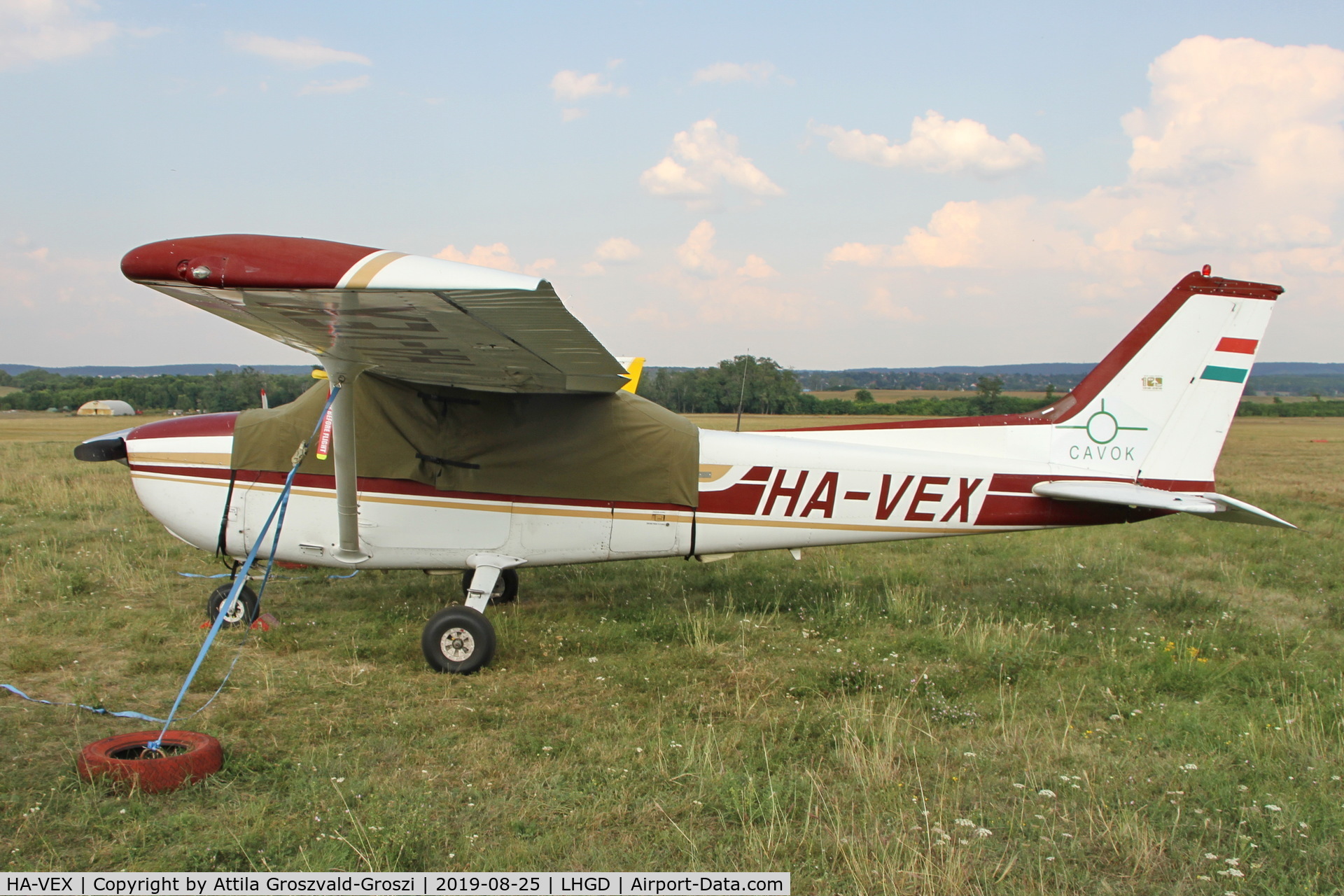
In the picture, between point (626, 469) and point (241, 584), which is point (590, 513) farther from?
point (241, 584)

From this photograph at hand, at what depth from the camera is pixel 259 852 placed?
3.06 meters

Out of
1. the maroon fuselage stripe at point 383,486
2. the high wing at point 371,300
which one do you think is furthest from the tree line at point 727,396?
the high wing at point 371,300

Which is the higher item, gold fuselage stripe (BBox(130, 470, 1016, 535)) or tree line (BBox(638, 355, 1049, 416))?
tree line (BBox(638, 355, 1049, 416))

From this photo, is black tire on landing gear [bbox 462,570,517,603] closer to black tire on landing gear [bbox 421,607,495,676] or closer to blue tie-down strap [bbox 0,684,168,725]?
black tire on landing gear [bbox 421,607,495,676]

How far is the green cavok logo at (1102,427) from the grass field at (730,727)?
4.73 feet

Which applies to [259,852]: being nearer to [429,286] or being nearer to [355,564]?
[429,286]

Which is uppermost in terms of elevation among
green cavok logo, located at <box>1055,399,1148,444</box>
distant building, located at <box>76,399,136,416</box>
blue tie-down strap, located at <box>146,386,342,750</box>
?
green cavok logo, located at <box>1055,399,1148,444</box>

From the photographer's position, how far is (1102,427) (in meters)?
6.57

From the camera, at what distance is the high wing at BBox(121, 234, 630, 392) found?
137 inches

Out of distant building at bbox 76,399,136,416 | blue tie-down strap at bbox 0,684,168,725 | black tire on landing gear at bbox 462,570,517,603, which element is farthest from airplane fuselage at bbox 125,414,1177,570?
distant building at bbox 76,399,136,416

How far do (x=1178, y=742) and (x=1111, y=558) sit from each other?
215 inches

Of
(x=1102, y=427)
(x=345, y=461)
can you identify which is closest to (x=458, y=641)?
(x=345, y=461)

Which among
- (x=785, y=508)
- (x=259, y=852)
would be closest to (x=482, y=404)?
(x=785, y=508)

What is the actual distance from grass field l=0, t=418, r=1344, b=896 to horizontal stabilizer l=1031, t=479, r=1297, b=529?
0.88 m
